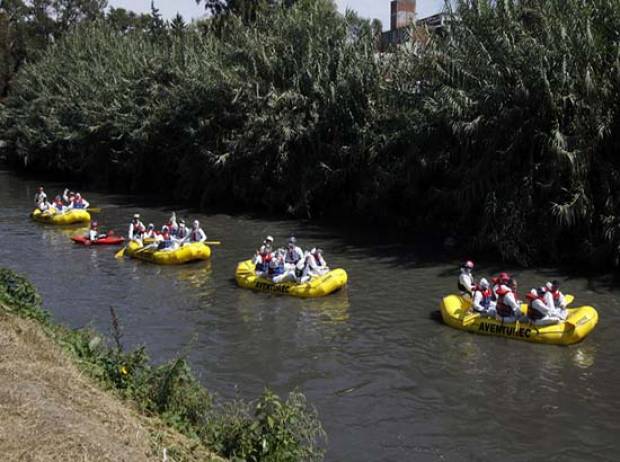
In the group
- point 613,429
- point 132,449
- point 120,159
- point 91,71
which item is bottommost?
point 613,429

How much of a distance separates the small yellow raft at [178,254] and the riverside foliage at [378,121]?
7.82 m

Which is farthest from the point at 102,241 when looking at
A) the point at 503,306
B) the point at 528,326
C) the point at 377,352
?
the point at 528,326

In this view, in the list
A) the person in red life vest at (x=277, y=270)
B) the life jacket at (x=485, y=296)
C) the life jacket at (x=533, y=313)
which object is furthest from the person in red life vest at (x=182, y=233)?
the life jacket at (x=533, y=313)

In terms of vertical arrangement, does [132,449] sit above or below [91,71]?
below

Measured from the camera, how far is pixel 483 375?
14336 mm

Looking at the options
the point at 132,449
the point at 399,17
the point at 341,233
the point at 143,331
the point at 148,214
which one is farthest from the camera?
the point at 399,17

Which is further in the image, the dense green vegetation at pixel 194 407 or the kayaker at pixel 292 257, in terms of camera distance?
the kayaker at pixel 292 257

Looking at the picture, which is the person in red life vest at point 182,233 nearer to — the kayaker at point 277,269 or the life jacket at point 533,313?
the kayaker at point 277,269

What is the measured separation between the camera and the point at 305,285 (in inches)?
795

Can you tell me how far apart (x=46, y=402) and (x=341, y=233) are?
74.5 ft

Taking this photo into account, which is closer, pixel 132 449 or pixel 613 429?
pixel 132 449

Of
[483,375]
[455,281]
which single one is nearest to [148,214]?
[455,281]

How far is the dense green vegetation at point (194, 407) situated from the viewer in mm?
8148

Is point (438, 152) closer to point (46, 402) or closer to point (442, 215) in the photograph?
point (442, 215)
